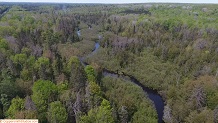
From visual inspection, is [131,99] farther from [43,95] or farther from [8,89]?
[8,89]

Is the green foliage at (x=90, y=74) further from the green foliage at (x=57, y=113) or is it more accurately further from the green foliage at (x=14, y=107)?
the green foliage at (x=14, y=107)

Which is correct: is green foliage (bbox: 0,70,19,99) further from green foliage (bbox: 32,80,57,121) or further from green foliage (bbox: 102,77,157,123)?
green foliage (bbox: 102,77,157,123)

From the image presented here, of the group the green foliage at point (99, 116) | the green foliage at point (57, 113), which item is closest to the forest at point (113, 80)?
the green foliage at point (57, 113)

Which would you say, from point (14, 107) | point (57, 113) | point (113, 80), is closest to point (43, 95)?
point (14, 107)

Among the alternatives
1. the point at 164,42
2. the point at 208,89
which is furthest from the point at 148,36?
the point at 208,89

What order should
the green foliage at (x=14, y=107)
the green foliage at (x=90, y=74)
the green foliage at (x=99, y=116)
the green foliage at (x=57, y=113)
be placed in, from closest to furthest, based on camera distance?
the green foliage at (x=57, y=113)
the green foliage at (x=99, y=116)
the green foliage at (x=14, y=107)
the green foliage at (x=90, y=74)

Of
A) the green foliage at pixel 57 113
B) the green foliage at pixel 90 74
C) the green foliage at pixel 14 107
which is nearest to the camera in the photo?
the green foliage at pixel 57 113

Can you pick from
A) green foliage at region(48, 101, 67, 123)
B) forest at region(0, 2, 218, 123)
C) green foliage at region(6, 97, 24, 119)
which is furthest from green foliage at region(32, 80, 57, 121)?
green foliage at region(6, 97, 24, 119)

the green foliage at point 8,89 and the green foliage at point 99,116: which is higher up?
the green foliage at point 8,89

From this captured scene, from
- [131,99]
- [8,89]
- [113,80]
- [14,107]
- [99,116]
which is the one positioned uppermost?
[8,89]

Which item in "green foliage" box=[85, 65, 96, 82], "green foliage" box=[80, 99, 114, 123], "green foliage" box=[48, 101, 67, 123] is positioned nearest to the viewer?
"green foliage" box=[48, 101, 67, 123]
